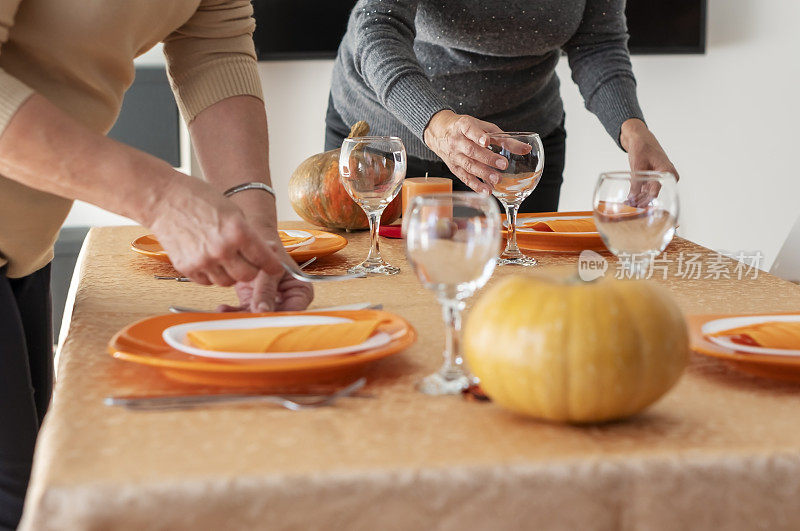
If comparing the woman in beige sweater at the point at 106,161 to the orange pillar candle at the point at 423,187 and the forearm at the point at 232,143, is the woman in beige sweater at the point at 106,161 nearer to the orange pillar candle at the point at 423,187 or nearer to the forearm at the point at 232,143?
the forearm at the point at 232,143

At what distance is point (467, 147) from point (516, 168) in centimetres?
11

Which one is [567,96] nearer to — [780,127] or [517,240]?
[780,127]

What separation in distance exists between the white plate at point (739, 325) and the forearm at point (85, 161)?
477 millimetres

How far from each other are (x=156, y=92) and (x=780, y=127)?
2.40m

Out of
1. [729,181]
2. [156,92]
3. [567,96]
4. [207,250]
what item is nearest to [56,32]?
[207,250]

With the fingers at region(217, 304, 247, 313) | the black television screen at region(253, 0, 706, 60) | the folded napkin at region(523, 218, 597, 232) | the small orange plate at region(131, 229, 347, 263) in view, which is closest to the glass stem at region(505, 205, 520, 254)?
the folded napkin at region(523, 218, 597, 232)

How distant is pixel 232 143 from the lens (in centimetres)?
115

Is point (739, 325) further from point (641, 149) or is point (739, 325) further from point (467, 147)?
point (641, 149)

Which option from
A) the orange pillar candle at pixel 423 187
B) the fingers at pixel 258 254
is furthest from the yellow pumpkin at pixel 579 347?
the orange pillar candle at pixel 423 187

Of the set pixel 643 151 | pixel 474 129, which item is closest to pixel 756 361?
pixel 474 129

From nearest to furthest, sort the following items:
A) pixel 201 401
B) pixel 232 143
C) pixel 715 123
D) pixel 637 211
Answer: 1. pixel 201 401
2. pixel 637 211
3. pixel 232 143
4. pixel 715 123

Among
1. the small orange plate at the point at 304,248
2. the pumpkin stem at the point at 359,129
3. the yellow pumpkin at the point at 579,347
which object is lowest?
the small orange plate at the point at 304,248

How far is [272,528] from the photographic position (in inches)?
20.7

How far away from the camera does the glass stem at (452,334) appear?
0.69 metres
